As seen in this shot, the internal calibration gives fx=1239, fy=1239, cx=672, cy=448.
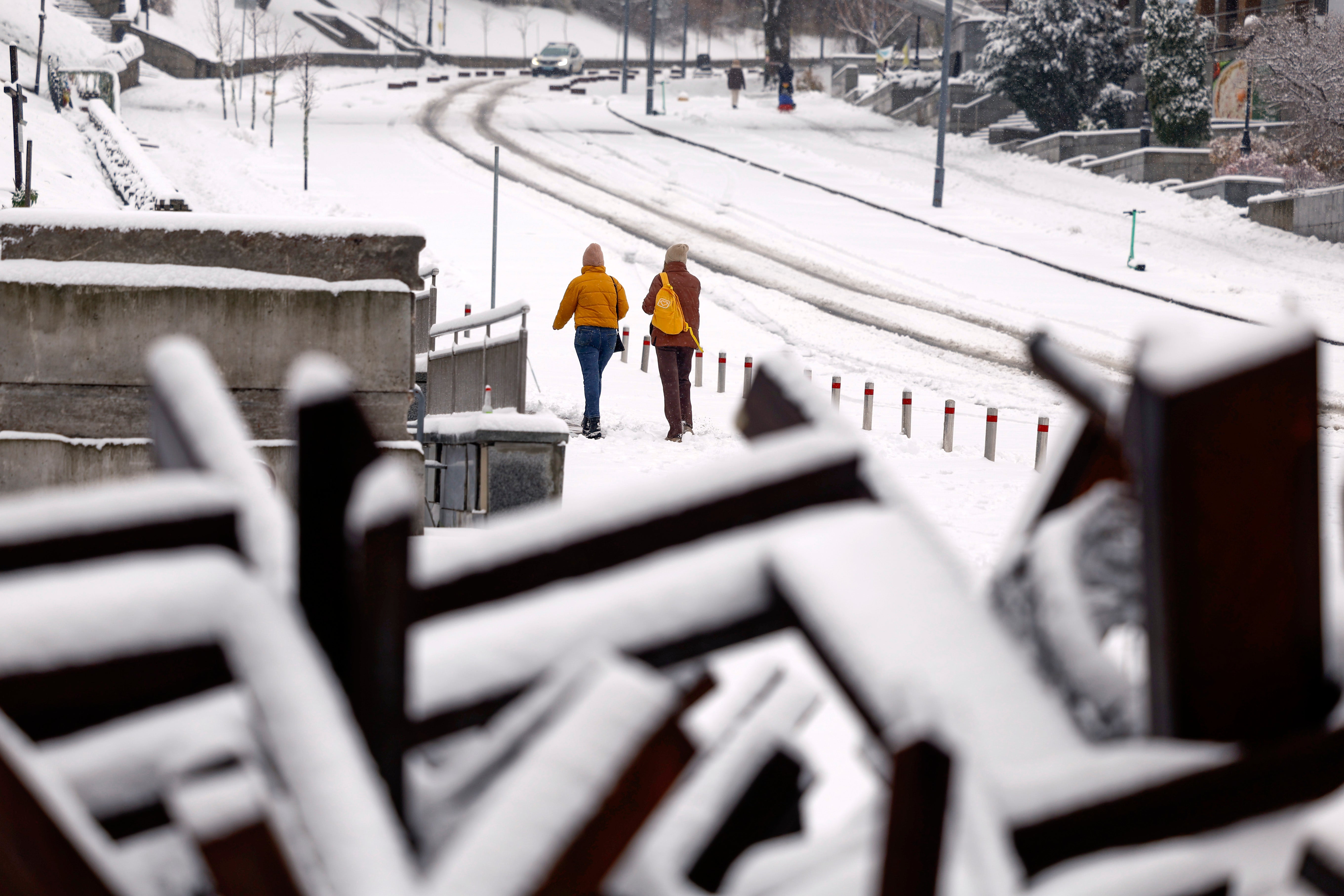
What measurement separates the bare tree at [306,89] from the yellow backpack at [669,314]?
1702 cm

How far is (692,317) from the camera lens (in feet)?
38.4

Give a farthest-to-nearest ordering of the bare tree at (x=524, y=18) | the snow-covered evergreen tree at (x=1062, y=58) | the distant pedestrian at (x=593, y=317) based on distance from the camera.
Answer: the bare tree at (x=524, y=18), the snow-covered evergreen tree at (x=1062, y=58), the distant pedestrian at (x=593, y=317)

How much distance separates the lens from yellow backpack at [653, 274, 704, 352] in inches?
447

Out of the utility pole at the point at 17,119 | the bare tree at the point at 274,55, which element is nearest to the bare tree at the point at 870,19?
the bare tree at the point at 274,55

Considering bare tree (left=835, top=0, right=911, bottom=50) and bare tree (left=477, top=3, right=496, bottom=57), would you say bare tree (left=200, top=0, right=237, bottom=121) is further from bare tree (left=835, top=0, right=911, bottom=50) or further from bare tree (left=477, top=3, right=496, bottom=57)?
bare tree (left=835, top=0, right=911, bottom=50)

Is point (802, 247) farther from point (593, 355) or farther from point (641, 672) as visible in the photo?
point (641, 672)

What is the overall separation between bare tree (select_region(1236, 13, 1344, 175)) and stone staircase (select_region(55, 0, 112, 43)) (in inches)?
1662

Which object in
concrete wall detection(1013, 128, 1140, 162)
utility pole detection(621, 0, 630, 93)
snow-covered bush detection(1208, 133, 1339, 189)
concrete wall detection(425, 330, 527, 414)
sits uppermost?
utility pole detection(621, 0, 630, 93)

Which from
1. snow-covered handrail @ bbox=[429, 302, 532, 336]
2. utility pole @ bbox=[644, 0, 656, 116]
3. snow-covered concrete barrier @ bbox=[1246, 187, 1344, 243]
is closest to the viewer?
snow-covered handrail @ bbox=[429, 302, 532, 336]

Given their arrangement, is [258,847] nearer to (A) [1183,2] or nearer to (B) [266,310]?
(B) [266,310]

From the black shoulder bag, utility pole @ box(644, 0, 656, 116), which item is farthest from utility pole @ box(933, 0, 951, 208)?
the black shoulder bag

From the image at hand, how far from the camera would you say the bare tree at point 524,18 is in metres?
87.2

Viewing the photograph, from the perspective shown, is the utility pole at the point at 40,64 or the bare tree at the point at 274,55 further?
the bare tree at the point at 274,55

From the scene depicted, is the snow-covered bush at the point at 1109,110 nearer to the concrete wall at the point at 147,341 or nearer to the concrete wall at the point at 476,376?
the concrete wall at the point at 476,376
